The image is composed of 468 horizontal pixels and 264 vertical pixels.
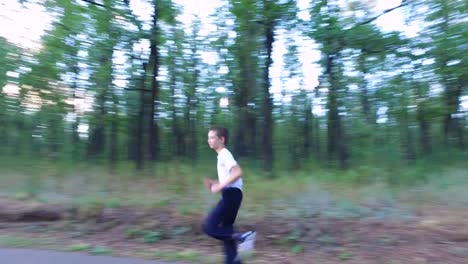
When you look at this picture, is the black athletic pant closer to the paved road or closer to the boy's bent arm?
the boy's bent arm

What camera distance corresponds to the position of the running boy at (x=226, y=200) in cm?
537

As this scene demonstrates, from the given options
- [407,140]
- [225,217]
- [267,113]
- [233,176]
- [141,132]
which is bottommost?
[225,217]

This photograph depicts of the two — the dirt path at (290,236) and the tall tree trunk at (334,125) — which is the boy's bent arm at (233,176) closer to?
the dirt path at (290,236)

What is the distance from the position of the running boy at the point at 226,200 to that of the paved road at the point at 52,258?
1157mm

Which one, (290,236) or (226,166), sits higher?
(226,166)

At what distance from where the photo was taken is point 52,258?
20.6ft

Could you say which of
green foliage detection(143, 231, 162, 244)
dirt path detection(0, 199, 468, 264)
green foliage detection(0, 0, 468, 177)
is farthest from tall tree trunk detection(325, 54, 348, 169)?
→ green foliage detection(143, 231, 162, 244)

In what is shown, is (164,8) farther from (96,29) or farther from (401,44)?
(401,44)

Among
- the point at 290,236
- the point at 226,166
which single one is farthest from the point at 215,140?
the point at 290,236

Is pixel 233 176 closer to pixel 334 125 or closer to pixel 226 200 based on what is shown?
pixel 226 200

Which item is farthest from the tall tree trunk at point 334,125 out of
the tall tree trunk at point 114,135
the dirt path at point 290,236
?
the tall tree trunk at point 114,135

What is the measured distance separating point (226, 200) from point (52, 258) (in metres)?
2.58

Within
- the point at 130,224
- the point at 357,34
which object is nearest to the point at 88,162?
the point at 130,224

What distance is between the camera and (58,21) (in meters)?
10.5
